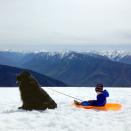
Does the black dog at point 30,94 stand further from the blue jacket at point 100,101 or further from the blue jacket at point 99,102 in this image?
the blue jacket at point 100,101

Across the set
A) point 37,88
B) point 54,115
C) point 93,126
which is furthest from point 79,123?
point 37,88

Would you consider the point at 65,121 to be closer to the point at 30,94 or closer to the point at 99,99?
the point at 30,94

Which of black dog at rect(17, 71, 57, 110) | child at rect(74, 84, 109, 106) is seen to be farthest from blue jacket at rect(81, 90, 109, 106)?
black dog at rect(17, 71, 57, 110)

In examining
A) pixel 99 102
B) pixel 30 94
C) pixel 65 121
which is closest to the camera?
pixel 65 121

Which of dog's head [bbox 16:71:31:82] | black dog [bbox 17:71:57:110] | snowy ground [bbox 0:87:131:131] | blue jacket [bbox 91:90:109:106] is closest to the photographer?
snowy ground [bbox 0:87:131:131]

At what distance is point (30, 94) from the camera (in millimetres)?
13000

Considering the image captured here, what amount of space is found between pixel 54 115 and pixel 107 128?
7.52 feet

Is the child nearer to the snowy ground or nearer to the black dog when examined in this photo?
the snowy ground

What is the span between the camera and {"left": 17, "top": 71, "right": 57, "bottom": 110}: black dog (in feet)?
42.0

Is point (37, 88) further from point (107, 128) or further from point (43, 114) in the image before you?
point (107, 128)

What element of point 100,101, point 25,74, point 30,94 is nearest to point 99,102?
point 100,101

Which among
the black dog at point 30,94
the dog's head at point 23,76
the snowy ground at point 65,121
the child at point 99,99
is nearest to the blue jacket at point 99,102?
the child at point 99,99

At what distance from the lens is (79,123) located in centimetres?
1034

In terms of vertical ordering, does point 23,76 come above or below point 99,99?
above
